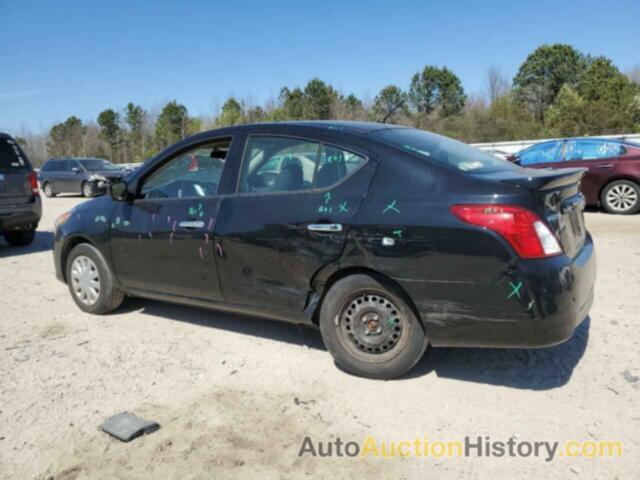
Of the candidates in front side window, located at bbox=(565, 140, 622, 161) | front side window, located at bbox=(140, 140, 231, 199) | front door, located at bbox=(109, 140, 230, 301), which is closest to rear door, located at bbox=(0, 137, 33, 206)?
front door, located at bbox=(109, 140, 230, 301)

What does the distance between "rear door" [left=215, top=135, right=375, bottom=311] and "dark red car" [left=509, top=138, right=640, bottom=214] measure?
7412 millimetres

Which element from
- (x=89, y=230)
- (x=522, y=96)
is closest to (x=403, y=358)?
(x=89, y=230)

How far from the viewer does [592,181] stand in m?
10.6

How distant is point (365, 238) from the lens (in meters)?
3.41

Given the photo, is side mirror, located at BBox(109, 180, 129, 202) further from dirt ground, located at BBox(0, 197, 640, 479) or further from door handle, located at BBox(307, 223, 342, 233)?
Answer: door handle, located at BBox(307, 223, 342, 233)

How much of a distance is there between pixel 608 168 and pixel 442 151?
26.7 feet

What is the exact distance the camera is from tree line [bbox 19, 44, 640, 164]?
36969mm

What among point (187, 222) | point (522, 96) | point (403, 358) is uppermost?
point (522, 96)

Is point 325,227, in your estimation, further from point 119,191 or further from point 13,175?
point 13,175

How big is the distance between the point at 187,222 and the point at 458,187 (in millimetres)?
2190

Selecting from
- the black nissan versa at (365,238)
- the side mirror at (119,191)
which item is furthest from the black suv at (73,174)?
the black nissan versa at (365,238)

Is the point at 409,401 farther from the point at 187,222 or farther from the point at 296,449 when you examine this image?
the point at 187,222

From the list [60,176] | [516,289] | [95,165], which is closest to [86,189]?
[95,165]

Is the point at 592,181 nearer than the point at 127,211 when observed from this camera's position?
No
